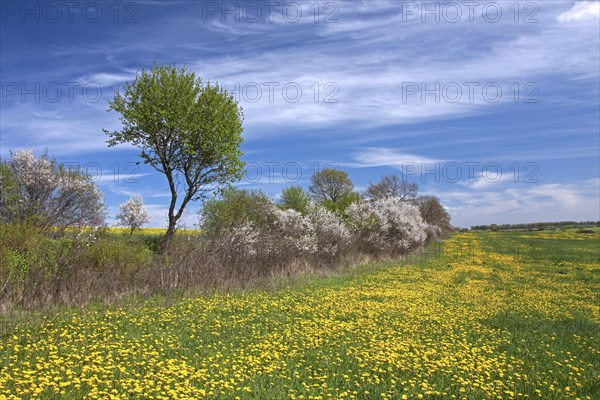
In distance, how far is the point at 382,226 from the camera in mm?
41469

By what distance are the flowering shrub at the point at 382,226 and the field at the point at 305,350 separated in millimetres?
21445

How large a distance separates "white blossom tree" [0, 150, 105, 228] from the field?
53.5 ft

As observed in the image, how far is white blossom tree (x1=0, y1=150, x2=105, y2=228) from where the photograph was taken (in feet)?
91.5

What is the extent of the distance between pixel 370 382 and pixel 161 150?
28734mm

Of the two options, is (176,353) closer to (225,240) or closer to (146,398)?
(146,398)

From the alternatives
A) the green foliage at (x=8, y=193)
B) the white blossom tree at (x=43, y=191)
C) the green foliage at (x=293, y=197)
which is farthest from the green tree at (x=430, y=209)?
the green foliage at (x=8, y=193)

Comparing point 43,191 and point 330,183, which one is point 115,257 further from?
point 330,183

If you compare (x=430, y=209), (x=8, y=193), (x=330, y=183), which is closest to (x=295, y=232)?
(x=8, y=193)

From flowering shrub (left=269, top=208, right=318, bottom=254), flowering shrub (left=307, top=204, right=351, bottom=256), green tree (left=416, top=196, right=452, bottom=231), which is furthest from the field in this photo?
green tree (left=416, top=196, right=452, bottom=231)

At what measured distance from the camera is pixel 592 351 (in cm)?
1150

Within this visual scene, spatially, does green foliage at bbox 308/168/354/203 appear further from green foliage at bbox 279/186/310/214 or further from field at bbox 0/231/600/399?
field at bbox 0/231/600/399

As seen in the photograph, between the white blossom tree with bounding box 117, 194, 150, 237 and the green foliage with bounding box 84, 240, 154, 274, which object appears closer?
the green foliage with bounding box 84, 240, 154, 274

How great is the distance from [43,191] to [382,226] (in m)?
28.0

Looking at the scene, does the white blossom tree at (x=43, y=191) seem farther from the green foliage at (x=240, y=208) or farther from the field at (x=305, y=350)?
the field at (x=305, y=350)
